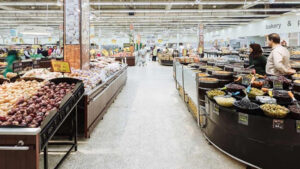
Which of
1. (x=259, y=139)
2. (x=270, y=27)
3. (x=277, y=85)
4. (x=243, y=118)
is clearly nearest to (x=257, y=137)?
(x=259, y=139)

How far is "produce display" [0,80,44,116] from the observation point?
295cm

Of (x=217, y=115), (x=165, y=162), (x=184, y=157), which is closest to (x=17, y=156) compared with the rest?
(x=165, y=162)

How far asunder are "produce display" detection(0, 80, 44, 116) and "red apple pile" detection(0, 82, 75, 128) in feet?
0.27

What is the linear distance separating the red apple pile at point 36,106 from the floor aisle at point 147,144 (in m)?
0.89

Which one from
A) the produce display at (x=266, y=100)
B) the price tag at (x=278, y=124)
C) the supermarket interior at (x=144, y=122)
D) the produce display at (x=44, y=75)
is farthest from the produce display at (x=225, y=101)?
the produce display at (x=44, y=75)

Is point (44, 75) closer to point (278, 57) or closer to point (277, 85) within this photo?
point (277, 85)

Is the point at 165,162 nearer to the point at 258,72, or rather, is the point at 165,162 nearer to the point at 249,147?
the point at 249,147

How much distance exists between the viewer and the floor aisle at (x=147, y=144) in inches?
129

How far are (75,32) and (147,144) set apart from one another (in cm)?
316

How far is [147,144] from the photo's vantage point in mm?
3941

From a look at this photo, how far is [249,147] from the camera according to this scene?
2986 millimetres

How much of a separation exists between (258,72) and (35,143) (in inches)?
179

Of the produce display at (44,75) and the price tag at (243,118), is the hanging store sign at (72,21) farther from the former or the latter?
the price tag at (243,118)

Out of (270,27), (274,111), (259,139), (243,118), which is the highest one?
(270,27)
